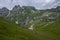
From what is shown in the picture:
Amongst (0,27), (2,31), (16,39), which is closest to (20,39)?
(16,39)

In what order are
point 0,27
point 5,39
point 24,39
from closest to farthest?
point 5,39
point 24,39
point 0,27

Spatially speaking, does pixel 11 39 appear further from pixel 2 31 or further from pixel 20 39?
pixel 2 31

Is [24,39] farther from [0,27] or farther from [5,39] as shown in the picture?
[0,27]

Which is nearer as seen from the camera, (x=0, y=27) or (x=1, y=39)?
(x=1, y=39)

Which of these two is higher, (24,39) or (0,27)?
(0,27)

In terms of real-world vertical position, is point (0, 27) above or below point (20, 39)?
above

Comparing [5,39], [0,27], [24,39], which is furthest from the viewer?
[0,27]

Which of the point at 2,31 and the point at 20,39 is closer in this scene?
the point at 20,39

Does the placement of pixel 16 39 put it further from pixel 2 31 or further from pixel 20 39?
pixel 2 31

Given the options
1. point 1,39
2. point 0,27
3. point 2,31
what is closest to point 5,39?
point 1,39
